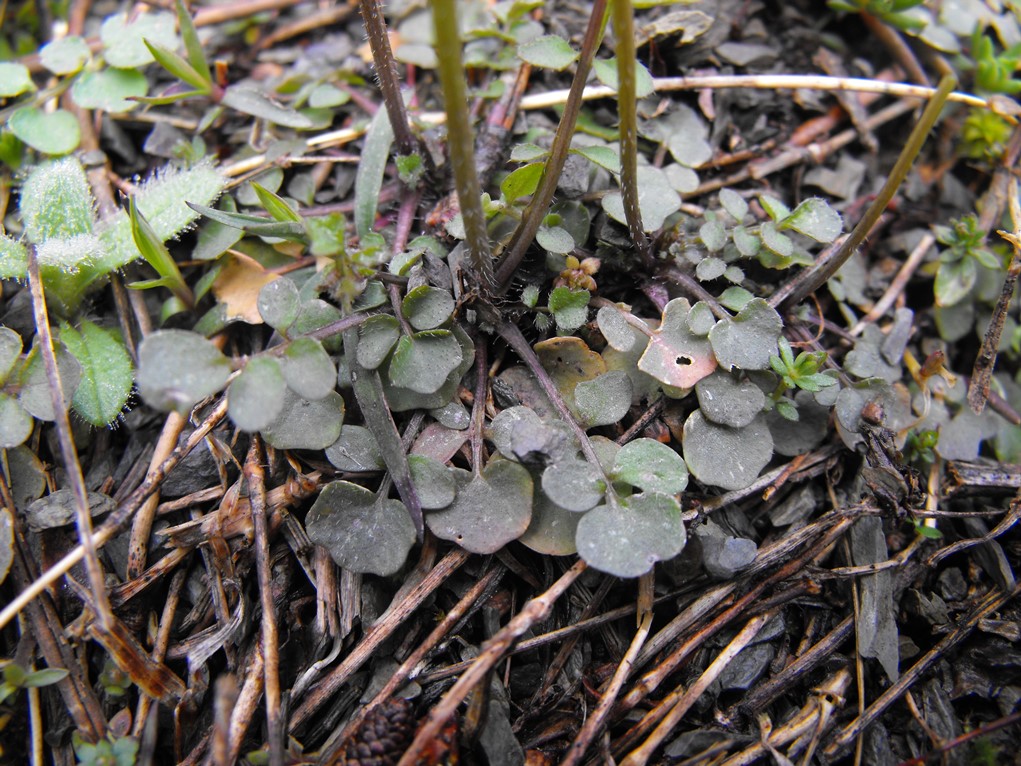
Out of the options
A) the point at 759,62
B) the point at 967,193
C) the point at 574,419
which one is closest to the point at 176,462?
the point at 574,419

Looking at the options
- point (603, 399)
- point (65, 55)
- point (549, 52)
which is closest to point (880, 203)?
point (603, 399)

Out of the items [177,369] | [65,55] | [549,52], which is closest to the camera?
[177,369]

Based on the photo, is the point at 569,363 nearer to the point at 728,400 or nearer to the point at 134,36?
the point at 728,400

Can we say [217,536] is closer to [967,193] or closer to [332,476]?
[332,476]

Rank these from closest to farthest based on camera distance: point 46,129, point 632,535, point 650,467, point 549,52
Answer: point 632,535
point 650,467
point 549,52
point 46,129

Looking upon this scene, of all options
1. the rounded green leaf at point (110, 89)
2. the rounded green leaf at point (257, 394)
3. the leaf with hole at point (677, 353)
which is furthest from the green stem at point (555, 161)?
the rounded green leaf at point (110, 89)

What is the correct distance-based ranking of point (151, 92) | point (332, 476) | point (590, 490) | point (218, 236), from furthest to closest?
point (151, 92) < point (218, 236) < point (332, 476) < point (590, 490)

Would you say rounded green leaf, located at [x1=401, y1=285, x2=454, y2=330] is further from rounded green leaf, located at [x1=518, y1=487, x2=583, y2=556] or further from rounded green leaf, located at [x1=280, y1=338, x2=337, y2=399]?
rounded green leaf, located at [x1=518, y1=487, x2=583, y2=556]
